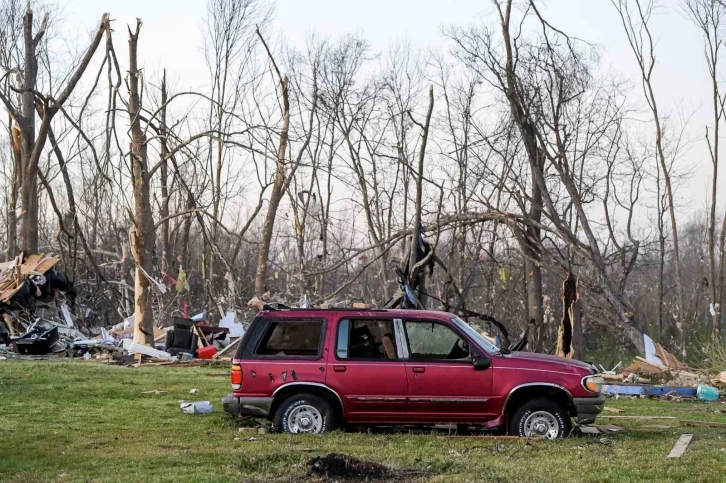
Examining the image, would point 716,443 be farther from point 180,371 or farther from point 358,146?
point 358,146

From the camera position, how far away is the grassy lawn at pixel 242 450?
27.3 feet

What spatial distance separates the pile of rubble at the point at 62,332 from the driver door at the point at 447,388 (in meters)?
12.4

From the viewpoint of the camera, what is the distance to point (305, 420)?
36.1 ft

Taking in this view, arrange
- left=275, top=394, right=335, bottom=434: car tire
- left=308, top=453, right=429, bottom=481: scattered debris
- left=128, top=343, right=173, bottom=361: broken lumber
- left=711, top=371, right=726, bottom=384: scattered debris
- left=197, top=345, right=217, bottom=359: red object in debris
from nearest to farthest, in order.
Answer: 1. left=308, top=453, right=429, bottom=481: scattered debris
2. left=275, top=394, right=335, bottom=434: car tire
3. left=711, top=371, right=726, bottom=384: scattered debris
4. left=128, top=343, right=173, bottom=361: broken lumber
5. left=197, top=345, right=217, bottom=359: red object in debris

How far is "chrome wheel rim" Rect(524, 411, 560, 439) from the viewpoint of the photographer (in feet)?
35.2

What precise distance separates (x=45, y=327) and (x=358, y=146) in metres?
19.7

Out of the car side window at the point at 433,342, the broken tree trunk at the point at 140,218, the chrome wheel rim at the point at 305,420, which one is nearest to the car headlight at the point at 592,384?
the car side window at the point at 433,342

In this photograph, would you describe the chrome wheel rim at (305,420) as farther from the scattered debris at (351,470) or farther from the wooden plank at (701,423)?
the wooden plank at (701,423)

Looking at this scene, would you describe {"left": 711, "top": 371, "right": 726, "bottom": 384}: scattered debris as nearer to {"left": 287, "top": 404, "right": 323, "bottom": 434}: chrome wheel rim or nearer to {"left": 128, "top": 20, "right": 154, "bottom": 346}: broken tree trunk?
{"left": 287, "top": 404, "right": 323, "bottom": 434}: chrome wheel rim

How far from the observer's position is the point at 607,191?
39.2m

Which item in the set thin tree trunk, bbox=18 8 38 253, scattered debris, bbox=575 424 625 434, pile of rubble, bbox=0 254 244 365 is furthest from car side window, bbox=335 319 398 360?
thin tree trunk, bbox=18 8 38 253

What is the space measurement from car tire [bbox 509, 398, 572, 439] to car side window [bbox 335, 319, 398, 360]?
5.32 feet

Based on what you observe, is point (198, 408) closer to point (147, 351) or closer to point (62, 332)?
point (147, 351)

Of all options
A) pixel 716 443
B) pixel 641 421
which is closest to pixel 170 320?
pixel 641 421
